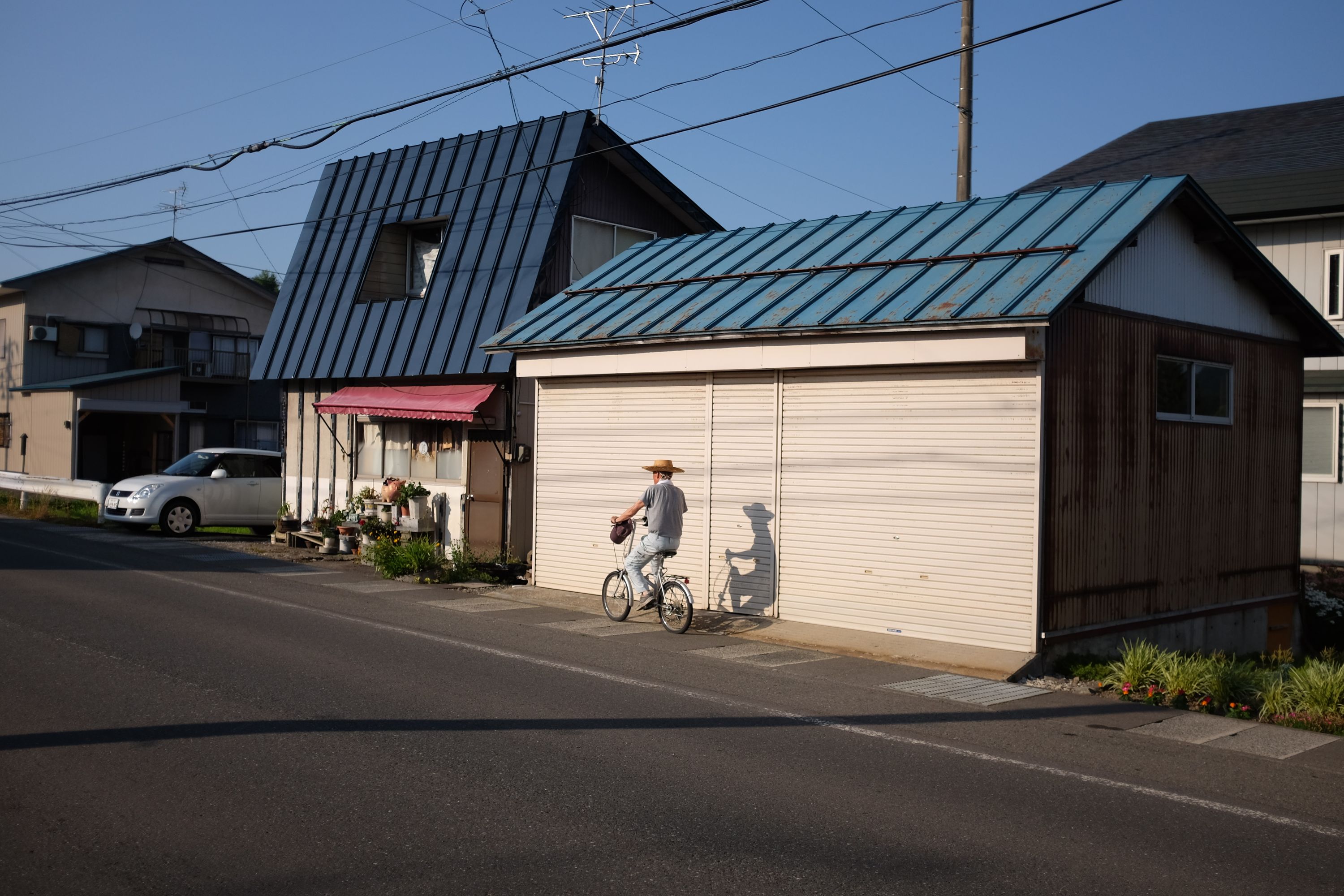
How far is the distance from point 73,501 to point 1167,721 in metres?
26.7

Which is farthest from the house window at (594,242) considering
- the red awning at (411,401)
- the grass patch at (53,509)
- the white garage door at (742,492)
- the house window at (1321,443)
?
the grass patch at (53,509)

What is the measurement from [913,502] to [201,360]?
117ft

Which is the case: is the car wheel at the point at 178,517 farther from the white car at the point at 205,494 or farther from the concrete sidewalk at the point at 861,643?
the concrete sidewalk at the point at 861,643

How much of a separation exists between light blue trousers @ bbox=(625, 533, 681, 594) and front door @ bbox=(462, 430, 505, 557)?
5.26 metres

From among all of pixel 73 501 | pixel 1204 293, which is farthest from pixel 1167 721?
pixel 73 501

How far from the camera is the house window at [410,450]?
18.8 metres

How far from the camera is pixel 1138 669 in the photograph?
1038 centimetres

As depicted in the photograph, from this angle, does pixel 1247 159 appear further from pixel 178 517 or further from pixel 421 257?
pixel 178 517

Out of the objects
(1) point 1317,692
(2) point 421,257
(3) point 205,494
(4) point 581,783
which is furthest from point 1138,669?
(3) point 205,494

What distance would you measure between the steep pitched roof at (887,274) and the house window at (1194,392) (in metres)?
1.51

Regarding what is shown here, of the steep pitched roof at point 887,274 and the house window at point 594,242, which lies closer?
the steep pitched roof at point 887,274

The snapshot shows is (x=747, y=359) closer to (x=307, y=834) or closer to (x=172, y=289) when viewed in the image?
(x=307, y=834)

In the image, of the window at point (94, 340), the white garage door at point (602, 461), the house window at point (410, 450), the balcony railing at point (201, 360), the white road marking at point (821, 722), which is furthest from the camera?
the balcony railing at point (201, 360)

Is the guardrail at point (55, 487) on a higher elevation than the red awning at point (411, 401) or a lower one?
lower
